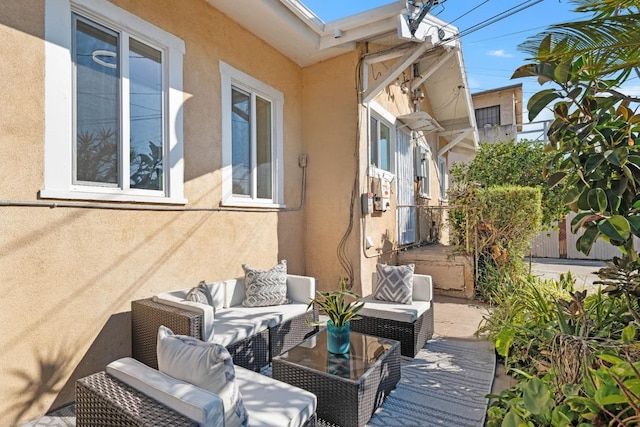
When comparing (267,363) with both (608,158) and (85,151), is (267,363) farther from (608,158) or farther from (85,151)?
(608,158)

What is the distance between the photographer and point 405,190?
9.24 metres

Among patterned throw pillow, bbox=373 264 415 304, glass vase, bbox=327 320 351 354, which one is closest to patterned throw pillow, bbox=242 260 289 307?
patterned throw pillow, bbox=373 264 415 304

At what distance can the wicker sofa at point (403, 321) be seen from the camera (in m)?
4.27

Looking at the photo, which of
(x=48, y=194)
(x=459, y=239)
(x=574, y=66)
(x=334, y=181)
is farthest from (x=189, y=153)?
(x=459, y=239)

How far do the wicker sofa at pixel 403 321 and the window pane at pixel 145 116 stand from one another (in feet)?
10.7

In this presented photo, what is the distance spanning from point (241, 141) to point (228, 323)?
120 inches

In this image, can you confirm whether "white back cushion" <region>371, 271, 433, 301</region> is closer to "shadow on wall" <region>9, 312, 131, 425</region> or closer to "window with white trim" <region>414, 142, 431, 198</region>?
"shadow on wall" <region>9, 312, 131, 425</region>

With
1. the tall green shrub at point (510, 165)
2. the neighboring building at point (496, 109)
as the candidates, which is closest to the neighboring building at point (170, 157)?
the tall green shrub at point (510, 165)

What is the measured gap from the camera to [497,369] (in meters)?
3.99

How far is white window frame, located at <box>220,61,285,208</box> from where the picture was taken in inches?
203

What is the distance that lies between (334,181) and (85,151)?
410 cm

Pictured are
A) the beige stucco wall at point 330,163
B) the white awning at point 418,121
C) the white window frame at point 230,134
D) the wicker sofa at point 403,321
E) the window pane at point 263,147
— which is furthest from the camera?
the white awning at point 418,121

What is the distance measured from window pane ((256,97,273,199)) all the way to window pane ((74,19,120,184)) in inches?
98.9

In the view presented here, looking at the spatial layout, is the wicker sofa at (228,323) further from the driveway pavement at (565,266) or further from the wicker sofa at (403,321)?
the driveway pavement at (565,266)
